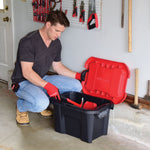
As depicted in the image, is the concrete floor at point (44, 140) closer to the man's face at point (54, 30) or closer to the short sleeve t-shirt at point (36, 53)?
the short sleeve t-shirt at point (36, 53)

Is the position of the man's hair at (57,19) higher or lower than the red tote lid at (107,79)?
higher

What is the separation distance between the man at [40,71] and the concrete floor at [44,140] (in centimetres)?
13

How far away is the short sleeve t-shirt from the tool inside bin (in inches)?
14.9

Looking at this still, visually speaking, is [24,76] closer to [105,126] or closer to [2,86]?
[105,126]

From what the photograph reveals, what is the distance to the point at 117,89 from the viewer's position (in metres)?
2.51

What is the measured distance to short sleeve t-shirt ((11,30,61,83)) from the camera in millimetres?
2449

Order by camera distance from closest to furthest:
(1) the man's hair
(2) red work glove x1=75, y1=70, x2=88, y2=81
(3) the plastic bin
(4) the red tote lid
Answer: (3) the plastic bin < (1) the man's hair < (4) the red tote lid < (2) red work glove x1=75, y1=70, x2=88, y2=81

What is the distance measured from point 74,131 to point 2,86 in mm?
1689

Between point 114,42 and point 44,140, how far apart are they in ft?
3.64

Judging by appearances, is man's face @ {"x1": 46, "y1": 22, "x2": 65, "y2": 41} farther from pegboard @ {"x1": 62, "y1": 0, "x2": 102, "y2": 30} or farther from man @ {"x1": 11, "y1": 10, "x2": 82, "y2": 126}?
pegboard @ {"x1": 62, "y1": 0, "x2": 102, "y2": 30}

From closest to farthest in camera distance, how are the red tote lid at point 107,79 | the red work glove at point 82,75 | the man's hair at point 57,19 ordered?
the man's hair at point 57,19 < the red tote lid at point 107,79 < the red work glove at point 82,75

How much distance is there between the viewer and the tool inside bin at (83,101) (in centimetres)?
240

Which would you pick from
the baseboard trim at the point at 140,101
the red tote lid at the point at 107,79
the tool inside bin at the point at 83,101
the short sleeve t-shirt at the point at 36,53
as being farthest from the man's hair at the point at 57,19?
the baseboard trim at the point at 140,101

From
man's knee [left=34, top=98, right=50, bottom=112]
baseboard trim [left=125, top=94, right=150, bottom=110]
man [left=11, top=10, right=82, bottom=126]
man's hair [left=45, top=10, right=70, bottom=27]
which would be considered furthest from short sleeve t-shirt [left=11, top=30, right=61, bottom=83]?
baseboard trim [left=125, top=94, right=150, bottom=110]
